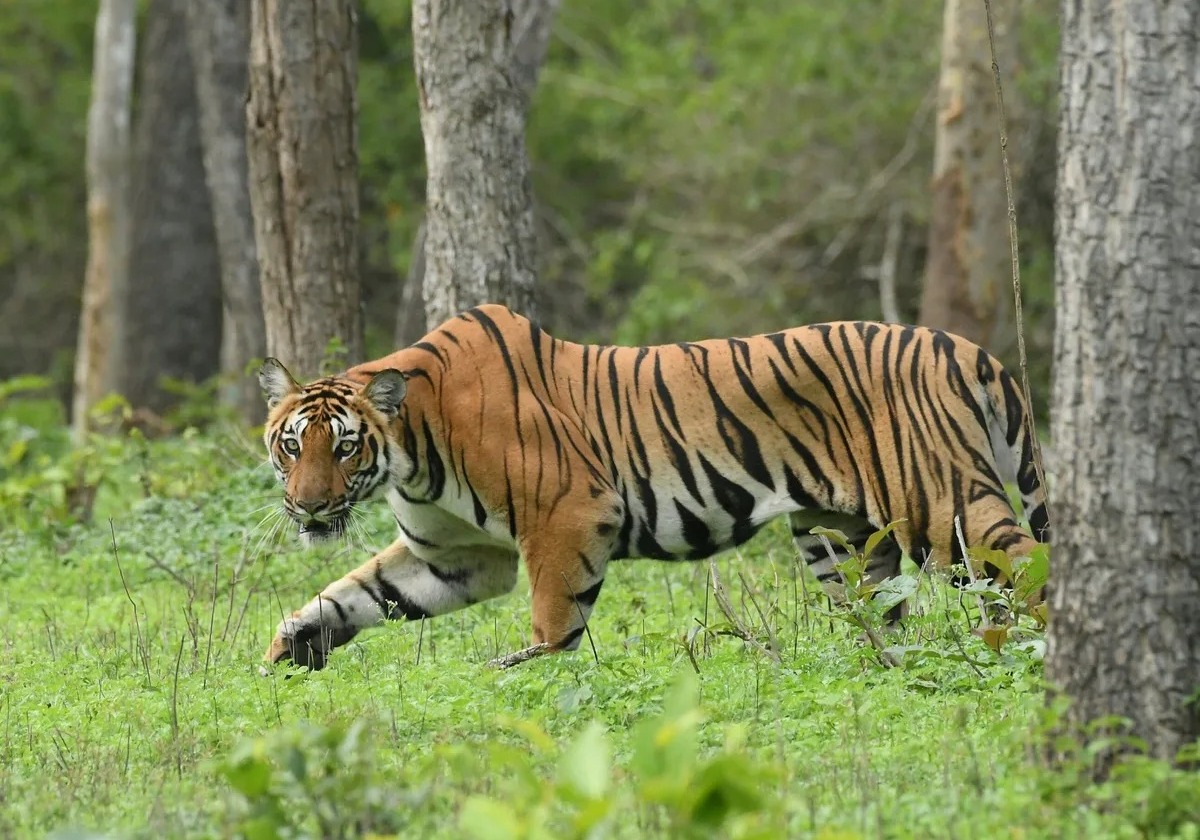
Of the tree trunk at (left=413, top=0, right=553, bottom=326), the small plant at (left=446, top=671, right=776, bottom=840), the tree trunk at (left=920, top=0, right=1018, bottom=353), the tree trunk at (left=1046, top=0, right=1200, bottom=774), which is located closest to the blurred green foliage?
the tree trunk at (left=920, top=0, right=1018, bottom=353)

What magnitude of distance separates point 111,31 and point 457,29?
11838 mm

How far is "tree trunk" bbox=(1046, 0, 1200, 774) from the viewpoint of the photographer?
4207mm

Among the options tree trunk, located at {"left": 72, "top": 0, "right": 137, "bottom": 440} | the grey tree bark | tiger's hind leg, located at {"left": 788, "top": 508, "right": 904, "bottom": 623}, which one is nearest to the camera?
tiger's hind leg, located at {"left": 788, "top": 508, "right": 904, "bottom": 623}

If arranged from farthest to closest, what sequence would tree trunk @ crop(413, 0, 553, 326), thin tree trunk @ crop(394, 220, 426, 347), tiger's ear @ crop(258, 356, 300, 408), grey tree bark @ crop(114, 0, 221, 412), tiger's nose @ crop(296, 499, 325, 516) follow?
1. grey tree bark @ crop(114, 0, 221, 412)
2. thin tree trunk @ crop(394, 220, 426, 347)
3. tree trunk @ crop(413, 0, 553, 326)
4. tiger's ear @ crop(258, 356, 300, 408)
5. tiger's nose @ crop(296, 499, 325, 516)

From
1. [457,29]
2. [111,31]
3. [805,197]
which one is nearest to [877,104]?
[805,197]

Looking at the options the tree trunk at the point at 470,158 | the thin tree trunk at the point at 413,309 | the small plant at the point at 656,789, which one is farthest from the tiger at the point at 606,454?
the thin tree trunk at the point at 413,309

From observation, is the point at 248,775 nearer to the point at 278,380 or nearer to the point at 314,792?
the point at 314,792

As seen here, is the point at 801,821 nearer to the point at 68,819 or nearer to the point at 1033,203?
the point at 68,819

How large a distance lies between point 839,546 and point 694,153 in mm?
12674

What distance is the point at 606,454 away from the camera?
702cm

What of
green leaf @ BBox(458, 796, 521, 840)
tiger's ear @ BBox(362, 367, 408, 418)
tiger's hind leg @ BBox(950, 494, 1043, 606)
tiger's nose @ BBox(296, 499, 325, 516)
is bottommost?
tiger's hind leg @ BBox(950, 494, 1043, 606)

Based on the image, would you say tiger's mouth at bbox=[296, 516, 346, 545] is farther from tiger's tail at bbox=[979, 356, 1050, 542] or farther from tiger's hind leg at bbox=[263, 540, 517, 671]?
tiger's tail at bbox=[979, 356, 1050, 542]

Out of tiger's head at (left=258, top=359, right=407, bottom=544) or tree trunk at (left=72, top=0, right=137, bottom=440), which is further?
tree trunk at (left=72, top=0, right=137, bottom=440)

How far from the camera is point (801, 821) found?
13.7ft
